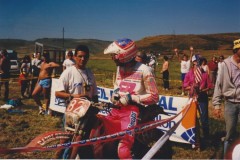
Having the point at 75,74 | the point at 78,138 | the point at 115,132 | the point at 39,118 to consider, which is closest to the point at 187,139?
the point at 75,74

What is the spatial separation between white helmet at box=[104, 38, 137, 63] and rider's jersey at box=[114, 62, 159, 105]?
201 mm

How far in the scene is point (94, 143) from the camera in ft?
11.6

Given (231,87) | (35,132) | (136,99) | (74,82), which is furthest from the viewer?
(35,132)

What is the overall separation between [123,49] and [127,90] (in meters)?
0.59

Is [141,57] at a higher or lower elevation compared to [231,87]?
higher

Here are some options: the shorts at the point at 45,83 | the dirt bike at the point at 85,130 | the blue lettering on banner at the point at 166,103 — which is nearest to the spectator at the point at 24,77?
the shorts at the point at 45,83

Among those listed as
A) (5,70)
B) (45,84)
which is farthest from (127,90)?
(5,70)

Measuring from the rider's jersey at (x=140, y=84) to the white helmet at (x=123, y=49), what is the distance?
201 mm

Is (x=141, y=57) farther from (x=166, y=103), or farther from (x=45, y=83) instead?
(x=45, y=83)

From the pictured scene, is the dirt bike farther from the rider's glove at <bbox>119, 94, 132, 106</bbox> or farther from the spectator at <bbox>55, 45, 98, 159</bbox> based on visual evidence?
the spectator at <bbox>55, 45, 98, 159</bbox>

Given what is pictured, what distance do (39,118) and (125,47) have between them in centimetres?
701

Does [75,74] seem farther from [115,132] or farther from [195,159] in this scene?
[195,159]

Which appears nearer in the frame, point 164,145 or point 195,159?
Result: point 164,145

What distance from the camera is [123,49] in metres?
4.22
